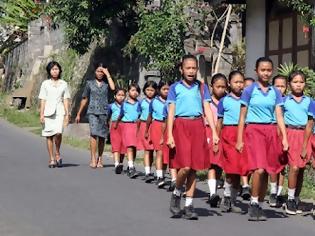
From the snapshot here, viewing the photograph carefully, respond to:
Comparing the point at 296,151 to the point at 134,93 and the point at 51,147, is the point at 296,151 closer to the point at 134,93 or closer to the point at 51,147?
the point at 134,93

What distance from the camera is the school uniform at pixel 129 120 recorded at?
37.9ft

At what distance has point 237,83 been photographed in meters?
8.38

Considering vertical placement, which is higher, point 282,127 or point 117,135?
point 282,127

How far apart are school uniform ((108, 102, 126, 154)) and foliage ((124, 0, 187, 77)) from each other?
6.11 metres

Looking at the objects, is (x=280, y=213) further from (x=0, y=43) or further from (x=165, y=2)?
(x=0, y=43)

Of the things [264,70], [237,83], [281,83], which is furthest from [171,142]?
[281,83]

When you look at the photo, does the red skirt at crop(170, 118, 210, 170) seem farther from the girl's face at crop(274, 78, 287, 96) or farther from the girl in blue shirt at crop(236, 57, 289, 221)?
the girl's face at crop(274, 78, 287, 96)

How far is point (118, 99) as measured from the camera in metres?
12.1

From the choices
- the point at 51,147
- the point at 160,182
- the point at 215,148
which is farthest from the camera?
the point at 51,147

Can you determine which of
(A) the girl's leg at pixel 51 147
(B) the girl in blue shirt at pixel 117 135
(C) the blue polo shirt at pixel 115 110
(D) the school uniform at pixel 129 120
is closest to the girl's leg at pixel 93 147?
(B) the girl in blue shirt at pixel 117 135

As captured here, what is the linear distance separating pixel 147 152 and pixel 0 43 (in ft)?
107

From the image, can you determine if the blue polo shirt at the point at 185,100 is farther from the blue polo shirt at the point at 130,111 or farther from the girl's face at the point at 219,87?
the blue polo shirt at the point at 130,111

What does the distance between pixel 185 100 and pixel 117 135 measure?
4493 millimetres

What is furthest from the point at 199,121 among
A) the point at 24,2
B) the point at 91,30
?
the point at 24,2
